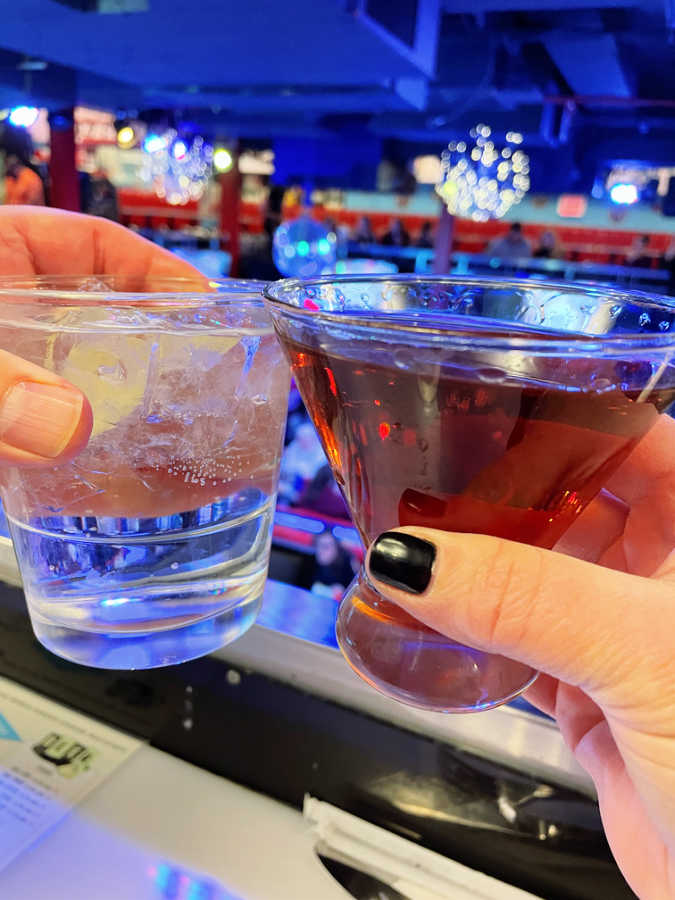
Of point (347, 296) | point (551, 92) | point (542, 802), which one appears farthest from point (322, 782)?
point (551, 92)

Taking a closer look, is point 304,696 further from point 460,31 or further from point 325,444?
point 460,31

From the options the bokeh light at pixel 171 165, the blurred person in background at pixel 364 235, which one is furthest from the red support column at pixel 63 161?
the blurred person in background at pixel 364 235

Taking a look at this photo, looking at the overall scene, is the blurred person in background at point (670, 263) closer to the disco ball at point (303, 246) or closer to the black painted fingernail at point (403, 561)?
the disco ball at point (303, 246)

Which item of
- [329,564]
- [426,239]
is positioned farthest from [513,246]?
[329,564]

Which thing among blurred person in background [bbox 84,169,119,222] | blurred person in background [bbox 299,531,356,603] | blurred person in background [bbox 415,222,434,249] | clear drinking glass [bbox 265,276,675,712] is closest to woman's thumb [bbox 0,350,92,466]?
clear drinking glass [bbox 265,276,675,712]

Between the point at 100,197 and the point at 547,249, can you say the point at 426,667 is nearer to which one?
the point at 100,197
